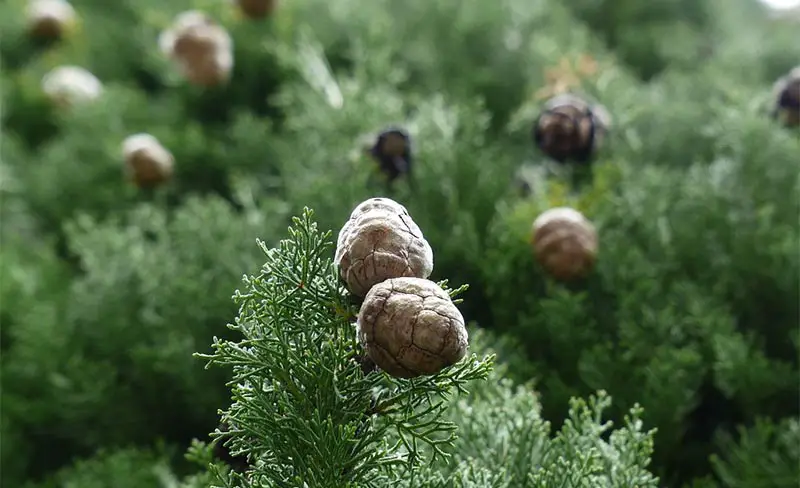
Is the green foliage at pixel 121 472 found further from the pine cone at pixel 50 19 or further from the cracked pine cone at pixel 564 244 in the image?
the pine cone at pixel 50 19

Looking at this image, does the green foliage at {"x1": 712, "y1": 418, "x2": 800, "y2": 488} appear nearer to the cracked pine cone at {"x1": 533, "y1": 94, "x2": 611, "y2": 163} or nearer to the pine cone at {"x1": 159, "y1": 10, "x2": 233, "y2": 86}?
the cracked pine cone at {"x1": 533, "y1": 94, "x2": 611, "y2": 163}

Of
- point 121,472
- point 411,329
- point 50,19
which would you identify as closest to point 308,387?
point 411,329

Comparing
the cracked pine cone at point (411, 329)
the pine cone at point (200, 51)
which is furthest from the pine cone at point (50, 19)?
the cracked pine cone at point (411, 329)

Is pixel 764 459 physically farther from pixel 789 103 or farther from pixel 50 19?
pixel 50 19

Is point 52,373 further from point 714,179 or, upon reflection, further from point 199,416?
point 714,179

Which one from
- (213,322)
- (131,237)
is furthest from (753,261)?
(131,237)

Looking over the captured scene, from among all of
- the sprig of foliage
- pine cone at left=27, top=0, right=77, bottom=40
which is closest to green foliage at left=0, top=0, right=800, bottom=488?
the sprig of foliage
